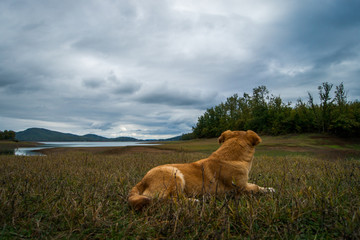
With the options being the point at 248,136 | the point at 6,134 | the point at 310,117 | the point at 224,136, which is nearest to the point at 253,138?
the point at 248,136

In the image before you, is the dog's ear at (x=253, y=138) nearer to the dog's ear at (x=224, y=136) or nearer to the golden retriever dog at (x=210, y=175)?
the golden retriever dog at (x=210, y=175)

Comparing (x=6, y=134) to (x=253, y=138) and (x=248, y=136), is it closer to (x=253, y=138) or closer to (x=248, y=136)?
(x=248, y=136)

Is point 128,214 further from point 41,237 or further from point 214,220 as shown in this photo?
point 214,220

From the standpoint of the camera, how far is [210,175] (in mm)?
4520

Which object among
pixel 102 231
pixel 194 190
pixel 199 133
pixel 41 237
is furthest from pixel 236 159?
pixel 199 133

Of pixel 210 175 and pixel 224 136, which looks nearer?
pixel 210 175

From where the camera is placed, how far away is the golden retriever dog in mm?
4008

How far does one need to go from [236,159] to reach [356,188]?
8.54ft

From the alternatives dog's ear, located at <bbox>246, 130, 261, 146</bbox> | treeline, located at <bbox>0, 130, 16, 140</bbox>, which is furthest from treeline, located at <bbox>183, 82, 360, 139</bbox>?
treeline, located at <bbox>0, 130, 16, 140</bbox>

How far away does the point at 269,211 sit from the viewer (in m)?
3.13

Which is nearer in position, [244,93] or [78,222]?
[78,222]

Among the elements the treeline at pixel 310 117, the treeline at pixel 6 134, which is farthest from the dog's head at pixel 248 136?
the treeline at pixel 6 134

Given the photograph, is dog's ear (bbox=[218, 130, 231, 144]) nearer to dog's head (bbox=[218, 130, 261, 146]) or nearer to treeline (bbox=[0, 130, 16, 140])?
dog's head (bbox=[218, 130, 261, 146])

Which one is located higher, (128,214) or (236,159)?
(236,159)
